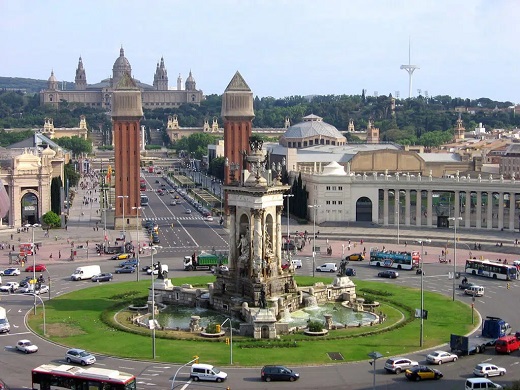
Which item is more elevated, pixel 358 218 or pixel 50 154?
pixel 50 154

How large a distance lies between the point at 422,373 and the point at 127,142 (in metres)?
86.6

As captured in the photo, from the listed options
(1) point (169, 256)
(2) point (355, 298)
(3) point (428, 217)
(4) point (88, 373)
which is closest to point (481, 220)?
(3) point (428, 217)

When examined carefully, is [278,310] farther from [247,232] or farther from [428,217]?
[428,217]

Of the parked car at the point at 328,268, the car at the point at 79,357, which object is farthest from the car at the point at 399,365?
the parked car at the point at 328,268

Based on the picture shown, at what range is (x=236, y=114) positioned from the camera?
455 feet

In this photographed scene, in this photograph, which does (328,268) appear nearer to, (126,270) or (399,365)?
(126,270)

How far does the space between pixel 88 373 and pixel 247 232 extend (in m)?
24.8

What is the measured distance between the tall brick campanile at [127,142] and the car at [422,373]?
266 feet

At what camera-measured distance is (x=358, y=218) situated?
440ft

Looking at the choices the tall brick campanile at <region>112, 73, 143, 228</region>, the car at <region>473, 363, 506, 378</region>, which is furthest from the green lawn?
the tall brick campanile at <region>112, 73, 143, 228</region>

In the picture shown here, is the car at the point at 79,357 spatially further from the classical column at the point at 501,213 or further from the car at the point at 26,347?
the classical column at the point at 501,213

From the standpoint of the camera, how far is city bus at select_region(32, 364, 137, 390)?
4753 cm

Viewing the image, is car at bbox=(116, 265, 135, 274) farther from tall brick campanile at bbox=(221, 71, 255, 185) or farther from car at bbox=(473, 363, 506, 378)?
car at bbox=(473, 363, 506, 378)

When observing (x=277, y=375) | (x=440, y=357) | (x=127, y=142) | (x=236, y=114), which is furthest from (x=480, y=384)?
(x=236, y=114)
